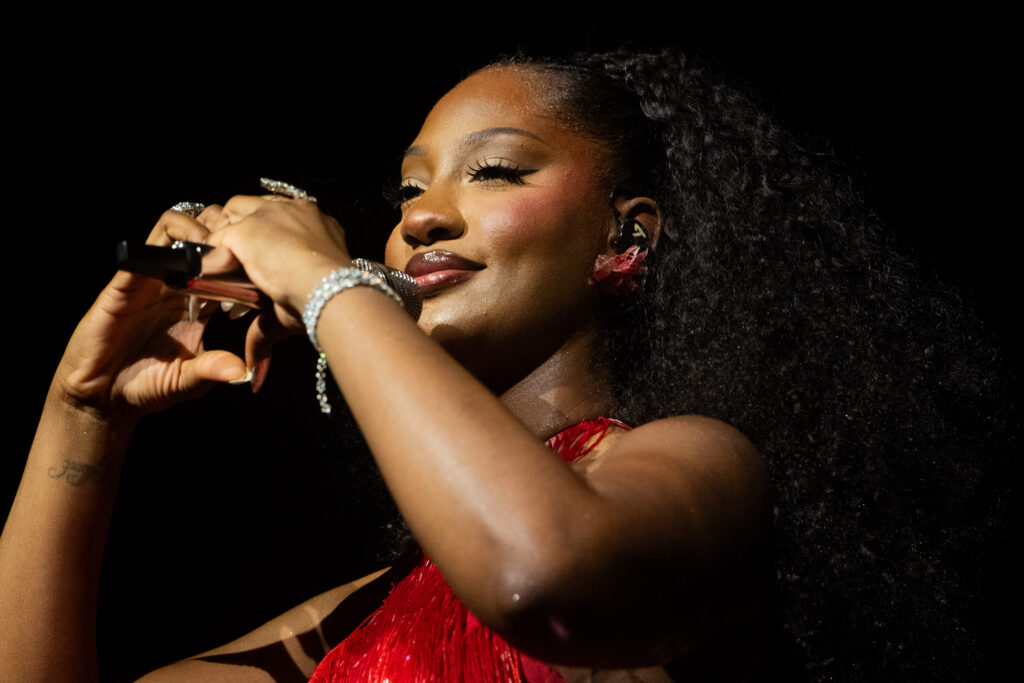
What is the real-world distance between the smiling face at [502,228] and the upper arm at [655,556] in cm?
49

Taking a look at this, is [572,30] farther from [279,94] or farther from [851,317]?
[851,317]

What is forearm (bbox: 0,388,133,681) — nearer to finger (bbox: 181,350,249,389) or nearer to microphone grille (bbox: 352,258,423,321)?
finger (bbox: 181,350,249,389)

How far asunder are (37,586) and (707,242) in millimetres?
1566

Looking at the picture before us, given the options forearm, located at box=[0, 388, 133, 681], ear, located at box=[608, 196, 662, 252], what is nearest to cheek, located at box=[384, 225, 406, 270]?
ear, located at box=[608, 196, 662, 252]

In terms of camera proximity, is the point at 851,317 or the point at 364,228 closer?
the point at 851,317

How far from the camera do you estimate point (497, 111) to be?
6.10ft

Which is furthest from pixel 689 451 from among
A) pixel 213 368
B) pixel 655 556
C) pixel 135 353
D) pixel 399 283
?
pixel 135 353

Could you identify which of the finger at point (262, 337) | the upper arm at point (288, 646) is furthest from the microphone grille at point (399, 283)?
the upper arm at point (288, 646)

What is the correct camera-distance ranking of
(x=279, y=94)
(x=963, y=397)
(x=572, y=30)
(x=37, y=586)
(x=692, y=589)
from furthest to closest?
(x=279, y=94)
(x=572, y=30)
(x=963, y=397)
(x=37, y=586)
(x=692, y=589)

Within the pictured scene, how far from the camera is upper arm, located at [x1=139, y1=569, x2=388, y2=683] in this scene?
5.70 ft

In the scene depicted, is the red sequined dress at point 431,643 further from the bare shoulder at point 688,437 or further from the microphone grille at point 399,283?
the microphone grille at point 399,283

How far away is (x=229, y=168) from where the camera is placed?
2.50 m

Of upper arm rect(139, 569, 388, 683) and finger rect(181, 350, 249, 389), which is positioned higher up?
finger rect(181, 350, 249, 389)

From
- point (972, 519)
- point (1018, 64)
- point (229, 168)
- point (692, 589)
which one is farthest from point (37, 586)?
point (1018, 64)
